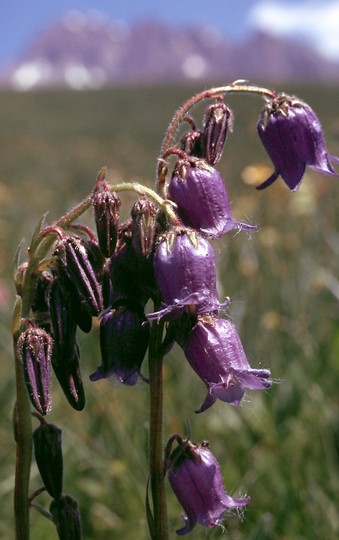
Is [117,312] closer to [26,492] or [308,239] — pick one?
[26,492]

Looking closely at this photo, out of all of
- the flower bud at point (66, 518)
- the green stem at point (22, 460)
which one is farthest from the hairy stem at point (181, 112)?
the flower bud at point (66, 518)

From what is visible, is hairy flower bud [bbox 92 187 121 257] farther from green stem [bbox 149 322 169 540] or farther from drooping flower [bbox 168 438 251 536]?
drooping flower [bbox 168 438 251 536]

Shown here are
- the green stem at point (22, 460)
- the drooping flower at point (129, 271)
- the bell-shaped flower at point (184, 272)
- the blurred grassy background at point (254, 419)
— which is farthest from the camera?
the blurred grassy background at point (254, 419)

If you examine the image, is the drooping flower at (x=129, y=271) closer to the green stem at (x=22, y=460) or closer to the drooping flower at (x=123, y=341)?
the drooping flower at (x=123, y=341)

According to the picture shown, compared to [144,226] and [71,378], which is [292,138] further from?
[71,378]

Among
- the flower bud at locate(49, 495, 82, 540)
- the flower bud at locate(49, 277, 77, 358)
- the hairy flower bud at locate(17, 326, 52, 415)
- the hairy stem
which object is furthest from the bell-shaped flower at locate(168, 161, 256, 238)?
the flower bud at locate(49, 495, 82, 540)

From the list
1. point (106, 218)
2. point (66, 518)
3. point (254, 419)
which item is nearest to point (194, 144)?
point (106, 218)

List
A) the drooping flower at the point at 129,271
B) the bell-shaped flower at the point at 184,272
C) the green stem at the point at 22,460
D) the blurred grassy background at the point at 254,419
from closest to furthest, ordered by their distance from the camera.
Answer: the bell-shaped flower at the point at 184,272
the drooping flower at the point at 129,271
the green stem at the point at 22,460
the blurred grassy background at the point at 254,419

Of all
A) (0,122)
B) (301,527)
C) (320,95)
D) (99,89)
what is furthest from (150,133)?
(301,527)
